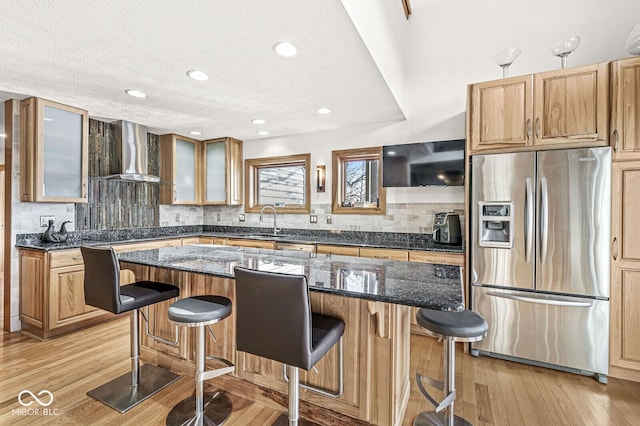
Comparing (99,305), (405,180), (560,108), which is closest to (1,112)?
(99,305)

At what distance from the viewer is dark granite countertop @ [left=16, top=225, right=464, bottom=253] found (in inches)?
122

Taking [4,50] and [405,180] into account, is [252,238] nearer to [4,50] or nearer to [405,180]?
[405,180]

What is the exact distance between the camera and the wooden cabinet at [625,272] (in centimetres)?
221

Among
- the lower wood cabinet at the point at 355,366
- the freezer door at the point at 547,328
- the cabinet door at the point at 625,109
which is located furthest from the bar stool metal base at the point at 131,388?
the cabinet door at the point at 625,109

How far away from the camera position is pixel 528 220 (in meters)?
2.47

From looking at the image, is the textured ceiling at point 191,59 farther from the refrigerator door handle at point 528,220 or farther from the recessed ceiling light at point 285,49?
the refrigerator door handle at point 528,220

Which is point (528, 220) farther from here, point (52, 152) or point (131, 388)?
point (52, 152)

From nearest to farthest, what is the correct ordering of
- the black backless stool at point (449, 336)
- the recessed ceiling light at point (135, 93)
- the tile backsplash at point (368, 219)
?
the black backless stool at point (449, 336), the recessed ceiling light at point (135, 93), the tile backsplash at point (368, 219)

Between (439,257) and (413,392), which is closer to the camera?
(413,392)

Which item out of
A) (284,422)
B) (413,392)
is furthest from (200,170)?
(413,392)

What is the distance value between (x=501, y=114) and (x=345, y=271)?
81.0 inches

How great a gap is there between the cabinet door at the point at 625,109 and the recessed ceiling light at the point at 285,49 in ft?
7.85

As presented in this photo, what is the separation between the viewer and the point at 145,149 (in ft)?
13.3

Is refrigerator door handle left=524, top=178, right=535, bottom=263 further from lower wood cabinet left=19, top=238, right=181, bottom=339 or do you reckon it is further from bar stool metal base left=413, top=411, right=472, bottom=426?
lower wood cabinet left=19, top=238, right=181, bottom=339
